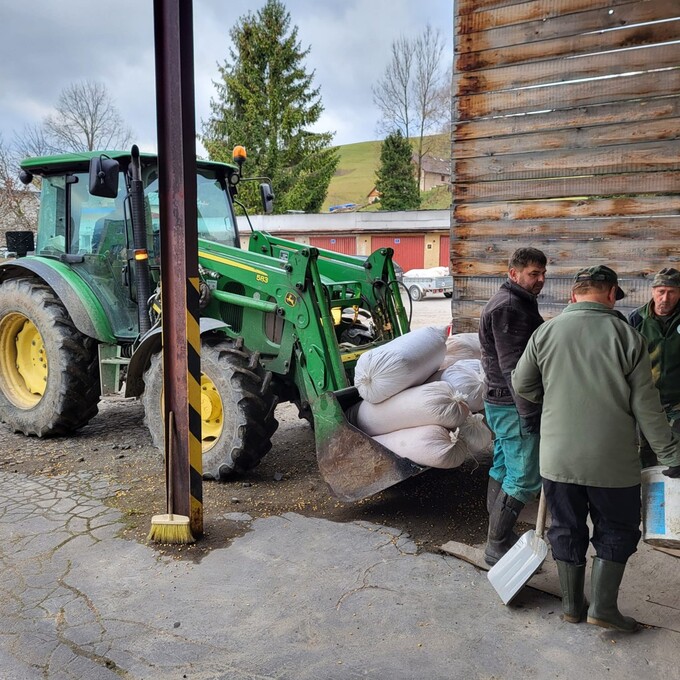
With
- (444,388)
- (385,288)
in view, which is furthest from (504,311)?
(385,288)

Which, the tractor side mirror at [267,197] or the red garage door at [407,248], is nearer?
the tractor side mirror at [267,197]

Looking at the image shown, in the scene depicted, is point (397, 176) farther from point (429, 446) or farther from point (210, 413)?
point (429, 446)

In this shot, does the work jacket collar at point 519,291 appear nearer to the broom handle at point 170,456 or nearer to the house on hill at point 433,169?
the broom handle at point 170,456

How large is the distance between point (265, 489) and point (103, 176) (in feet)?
8.51

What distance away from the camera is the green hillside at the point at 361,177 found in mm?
43719

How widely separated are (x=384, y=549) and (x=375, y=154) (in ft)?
263

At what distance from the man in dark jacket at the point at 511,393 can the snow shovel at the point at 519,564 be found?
0.27m

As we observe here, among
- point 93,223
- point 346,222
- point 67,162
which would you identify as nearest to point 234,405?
point 93,223

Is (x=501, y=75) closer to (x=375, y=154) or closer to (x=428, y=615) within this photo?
(x=428, y=615)

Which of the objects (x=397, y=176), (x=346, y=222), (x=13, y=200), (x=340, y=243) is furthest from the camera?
(x=397, y=176)

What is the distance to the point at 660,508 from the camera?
2.92 meters

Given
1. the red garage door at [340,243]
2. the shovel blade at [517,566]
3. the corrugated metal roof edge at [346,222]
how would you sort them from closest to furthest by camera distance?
the shovel blade at [517,566] → the corrugated metal roof edge at [346,222] → the red garage door at [340,243]

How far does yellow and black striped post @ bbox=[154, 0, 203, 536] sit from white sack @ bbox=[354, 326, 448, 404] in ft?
3.60

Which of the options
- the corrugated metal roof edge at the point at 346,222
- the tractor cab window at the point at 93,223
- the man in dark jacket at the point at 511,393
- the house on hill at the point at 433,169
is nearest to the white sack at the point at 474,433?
the man in dark jacket at the point at 511,393
